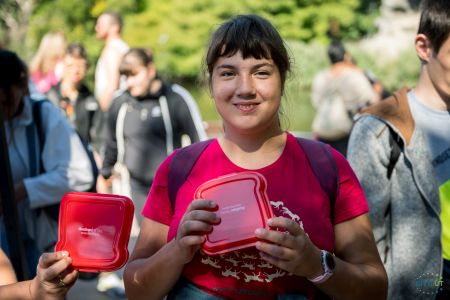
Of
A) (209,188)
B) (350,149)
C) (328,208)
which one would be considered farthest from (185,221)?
(350,149)

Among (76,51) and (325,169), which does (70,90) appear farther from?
(325,169)

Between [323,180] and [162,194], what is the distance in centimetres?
52

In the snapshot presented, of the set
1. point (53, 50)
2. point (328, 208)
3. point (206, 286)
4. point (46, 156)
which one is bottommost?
point (53, 50)

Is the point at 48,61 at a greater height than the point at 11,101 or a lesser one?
lesser

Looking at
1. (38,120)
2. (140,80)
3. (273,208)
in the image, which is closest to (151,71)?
(140,80)

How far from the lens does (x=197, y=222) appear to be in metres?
2.26

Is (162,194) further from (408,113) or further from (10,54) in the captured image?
(10,54)

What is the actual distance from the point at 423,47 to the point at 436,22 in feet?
0.40

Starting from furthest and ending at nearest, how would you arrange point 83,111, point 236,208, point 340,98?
point 340,98 → point 83,111 → point 236,208

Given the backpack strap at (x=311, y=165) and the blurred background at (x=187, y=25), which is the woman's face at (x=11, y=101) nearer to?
the backpack strap at (x=311, y=165)

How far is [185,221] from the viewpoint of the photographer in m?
2.29

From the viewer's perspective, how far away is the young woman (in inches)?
95.0

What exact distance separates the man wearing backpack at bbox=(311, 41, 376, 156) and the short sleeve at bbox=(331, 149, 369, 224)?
647 cm

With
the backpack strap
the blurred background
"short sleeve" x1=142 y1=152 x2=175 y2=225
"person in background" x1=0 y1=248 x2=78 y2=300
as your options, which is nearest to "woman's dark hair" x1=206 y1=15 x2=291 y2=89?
the backpack strap
